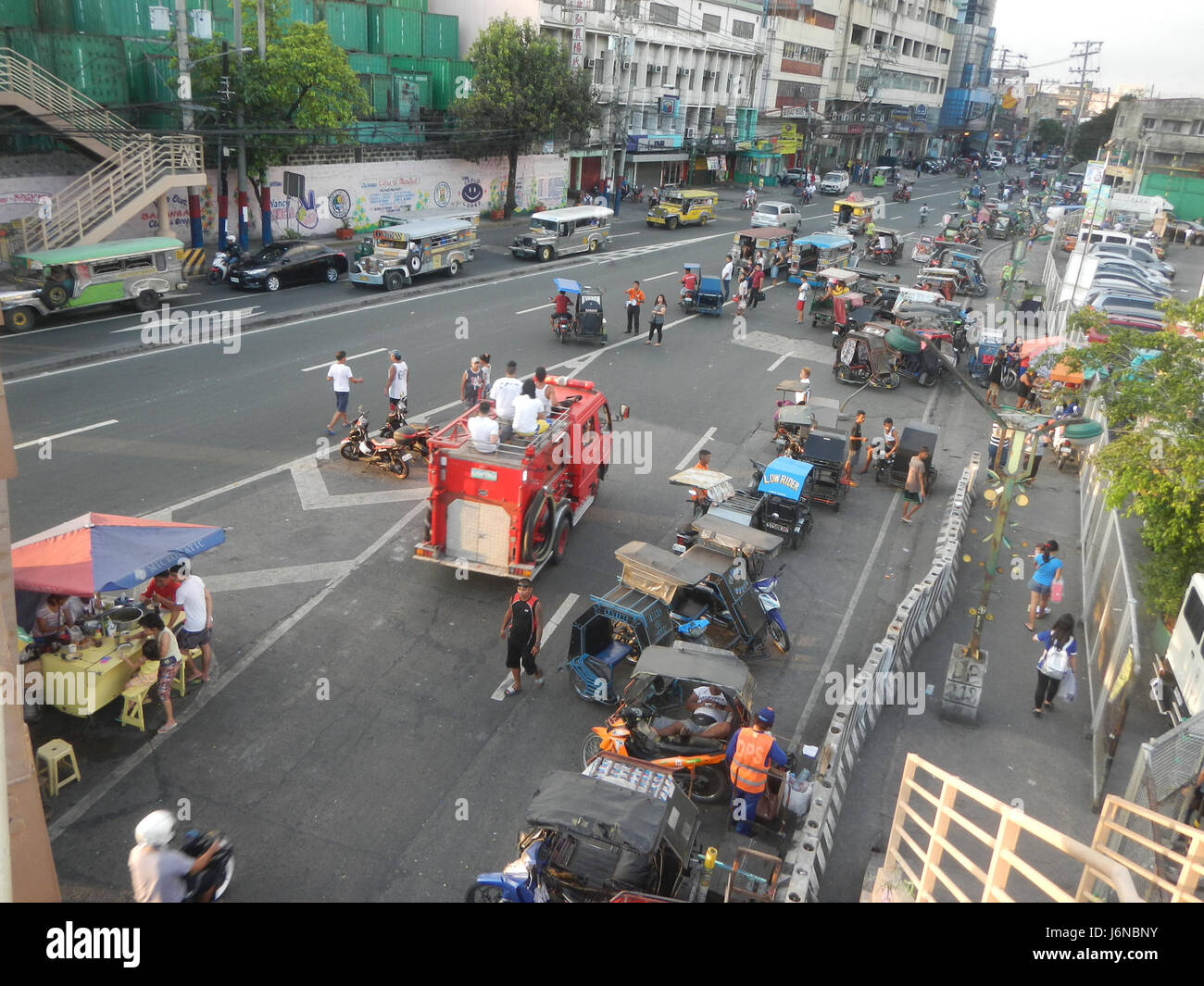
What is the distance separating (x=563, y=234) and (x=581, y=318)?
45.8 ft

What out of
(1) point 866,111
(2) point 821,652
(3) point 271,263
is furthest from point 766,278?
(1) point 866,111

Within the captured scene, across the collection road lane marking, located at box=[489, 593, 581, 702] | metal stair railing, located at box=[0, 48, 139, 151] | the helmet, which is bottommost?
road lane marking, located at box=[489, 593, 581, 702]

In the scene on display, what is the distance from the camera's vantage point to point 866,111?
91000 mm

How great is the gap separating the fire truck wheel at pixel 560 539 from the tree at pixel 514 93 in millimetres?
32703

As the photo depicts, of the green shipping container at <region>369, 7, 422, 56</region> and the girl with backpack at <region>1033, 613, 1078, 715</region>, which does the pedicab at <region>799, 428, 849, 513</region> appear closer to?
the girl with backpack at <region>1033, 613, 1078, 715</region>

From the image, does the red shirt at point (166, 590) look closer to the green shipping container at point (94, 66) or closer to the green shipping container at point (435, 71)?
the green shipping container at point (94, 66)

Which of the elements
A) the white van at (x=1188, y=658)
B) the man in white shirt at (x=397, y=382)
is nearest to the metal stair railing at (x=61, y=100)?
the man in white shirt at (x=397, y=382)

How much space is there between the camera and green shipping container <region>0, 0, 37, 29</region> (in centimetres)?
2756

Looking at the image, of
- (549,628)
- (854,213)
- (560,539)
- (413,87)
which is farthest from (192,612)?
(854,213)

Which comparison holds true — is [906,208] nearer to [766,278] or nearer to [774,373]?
[766,278]

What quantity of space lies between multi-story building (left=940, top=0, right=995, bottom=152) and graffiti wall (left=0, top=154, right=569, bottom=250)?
8662cm

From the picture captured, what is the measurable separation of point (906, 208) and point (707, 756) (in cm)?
6303

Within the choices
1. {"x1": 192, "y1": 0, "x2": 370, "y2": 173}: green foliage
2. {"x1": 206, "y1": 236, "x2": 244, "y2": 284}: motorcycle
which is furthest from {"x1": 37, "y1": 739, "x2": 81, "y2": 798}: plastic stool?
{"x1": 192, "y1": 0, "x2": 370, "y2": 173}: green foliage

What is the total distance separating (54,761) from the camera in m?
8.05
